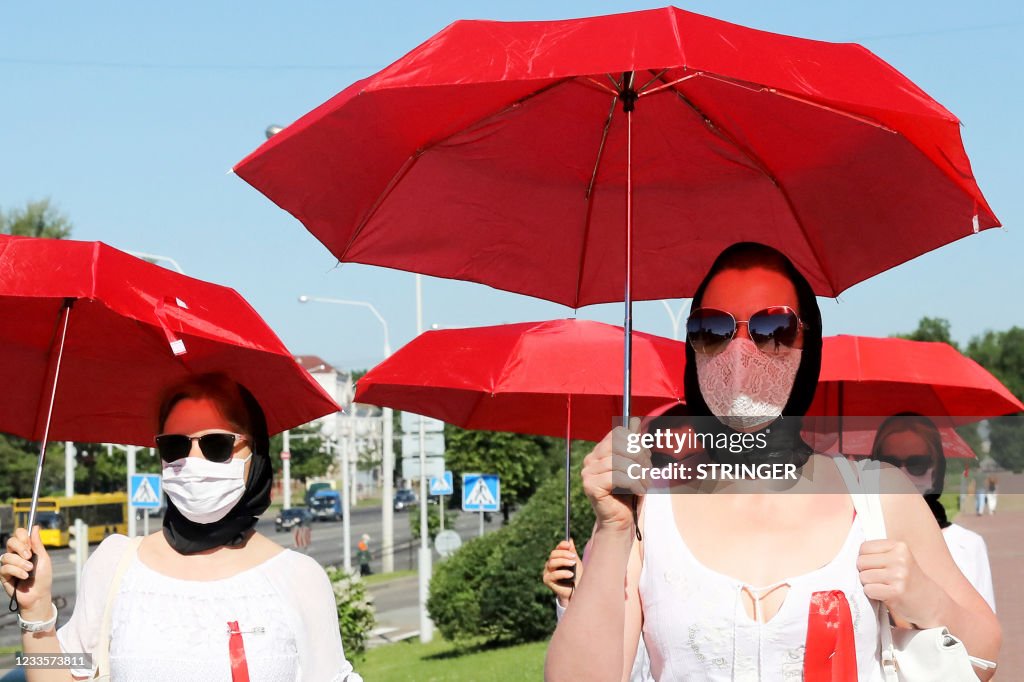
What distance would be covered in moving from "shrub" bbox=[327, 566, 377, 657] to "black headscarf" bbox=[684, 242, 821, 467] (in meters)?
15.2

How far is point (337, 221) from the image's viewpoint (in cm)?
418

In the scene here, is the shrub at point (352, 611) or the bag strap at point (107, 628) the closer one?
the bag strap at point (107, 628)

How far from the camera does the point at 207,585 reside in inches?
157

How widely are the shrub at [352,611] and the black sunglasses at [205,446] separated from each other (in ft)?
44.8

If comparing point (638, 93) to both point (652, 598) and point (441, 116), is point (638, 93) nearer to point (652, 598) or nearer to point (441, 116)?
point (441, 116)

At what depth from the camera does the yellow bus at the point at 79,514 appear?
149ft

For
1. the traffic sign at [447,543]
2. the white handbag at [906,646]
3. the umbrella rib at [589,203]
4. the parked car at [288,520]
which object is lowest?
the parked car at [288,520]

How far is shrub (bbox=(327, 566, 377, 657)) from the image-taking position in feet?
57.5

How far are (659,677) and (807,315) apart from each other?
2.75ft

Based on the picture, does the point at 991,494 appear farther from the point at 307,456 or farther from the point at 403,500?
the point at 307,456

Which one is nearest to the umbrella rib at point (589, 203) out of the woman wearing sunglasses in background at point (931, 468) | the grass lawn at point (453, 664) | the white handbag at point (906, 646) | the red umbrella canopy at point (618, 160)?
the red umbrella canopy at point (618, 160)

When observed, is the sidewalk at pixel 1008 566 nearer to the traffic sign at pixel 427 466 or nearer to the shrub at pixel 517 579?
the shrub at pixel 517 579

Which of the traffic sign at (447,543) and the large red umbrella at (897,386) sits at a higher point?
the large red umbrella at (897,386)

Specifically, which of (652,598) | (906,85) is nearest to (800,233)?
(906,85)
